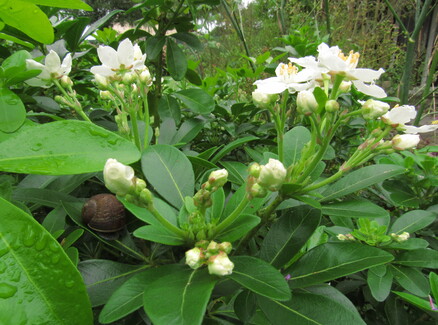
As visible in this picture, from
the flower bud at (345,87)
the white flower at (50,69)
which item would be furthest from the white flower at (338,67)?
the white flower at (50,69)

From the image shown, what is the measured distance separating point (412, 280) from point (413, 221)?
190 mm

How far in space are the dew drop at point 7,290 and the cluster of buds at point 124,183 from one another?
19 centimetres

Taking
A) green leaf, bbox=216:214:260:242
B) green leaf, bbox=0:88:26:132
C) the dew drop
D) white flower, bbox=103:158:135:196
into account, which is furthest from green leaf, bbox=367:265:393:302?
green leaf, bbox=0:88:26:132

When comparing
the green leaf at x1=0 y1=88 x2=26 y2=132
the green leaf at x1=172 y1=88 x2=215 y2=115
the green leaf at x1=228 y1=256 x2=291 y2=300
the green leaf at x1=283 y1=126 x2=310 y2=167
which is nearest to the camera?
the green leaf at x1=228 y1=256 x2=291 y2=300

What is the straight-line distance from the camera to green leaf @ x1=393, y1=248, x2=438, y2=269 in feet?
3.05

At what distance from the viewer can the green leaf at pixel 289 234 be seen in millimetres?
716

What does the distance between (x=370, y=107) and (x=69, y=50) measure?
1.12m

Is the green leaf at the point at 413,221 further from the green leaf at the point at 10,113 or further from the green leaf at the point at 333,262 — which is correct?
the green leaf at the point at 10,113

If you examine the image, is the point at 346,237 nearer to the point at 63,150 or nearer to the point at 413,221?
the point at 413,221

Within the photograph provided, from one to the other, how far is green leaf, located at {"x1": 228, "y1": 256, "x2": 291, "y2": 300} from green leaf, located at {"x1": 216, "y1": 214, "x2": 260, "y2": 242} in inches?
1.8

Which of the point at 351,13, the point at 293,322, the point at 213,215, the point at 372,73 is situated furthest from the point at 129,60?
the point at 351,13

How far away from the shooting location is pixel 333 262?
0.65m

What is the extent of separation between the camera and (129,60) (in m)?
0.92

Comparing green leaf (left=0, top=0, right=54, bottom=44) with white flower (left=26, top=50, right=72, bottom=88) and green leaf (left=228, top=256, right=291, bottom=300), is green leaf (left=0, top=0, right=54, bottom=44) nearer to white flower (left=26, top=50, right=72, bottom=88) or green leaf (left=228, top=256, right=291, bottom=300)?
white flower (left=26, top=50, right=72, bottom=88)
